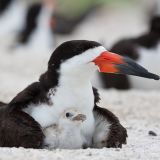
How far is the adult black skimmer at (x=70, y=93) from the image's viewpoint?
5395 mm

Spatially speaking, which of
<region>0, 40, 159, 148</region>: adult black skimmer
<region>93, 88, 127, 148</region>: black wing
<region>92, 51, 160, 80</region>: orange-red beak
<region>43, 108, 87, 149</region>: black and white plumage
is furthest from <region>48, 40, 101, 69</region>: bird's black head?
<region>93, 88, 127, 148</region>: black wing

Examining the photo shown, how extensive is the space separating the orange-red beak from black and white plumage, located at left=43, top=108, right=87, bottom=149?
1.30 feet

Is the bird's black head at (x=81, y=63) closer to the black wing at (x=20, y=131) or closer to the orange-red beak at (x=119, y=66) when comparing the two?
the orange-red beak at (x=119, y=66)

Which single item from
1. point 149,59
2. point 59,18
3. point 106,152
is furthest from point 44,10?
point 106,152

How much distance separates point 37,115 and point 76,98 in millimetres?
307

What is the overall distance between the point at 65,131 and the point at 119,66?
2.04ft

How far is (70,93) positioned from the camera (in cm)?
541

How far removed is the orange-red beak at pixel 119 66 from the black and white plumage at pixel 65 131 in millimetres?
396

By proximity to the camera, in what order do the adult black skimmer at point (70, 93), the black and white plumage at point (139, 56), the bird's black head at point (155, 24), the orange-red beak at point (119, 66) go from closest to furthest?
the adult black skimmer at point (70, 93) → the orange-red beak at point (119, 66) → the black and white plumage at point (139, 56) → the bird's black head at point (155, 24)

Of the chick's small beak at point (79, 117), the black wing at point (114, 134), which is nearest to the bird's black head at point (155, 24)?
the black wing at point (114, 134)

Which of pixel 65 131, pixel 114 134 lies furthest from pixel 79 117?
pixel 114 134

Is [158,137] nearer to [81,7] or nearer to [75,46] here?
[75,46]

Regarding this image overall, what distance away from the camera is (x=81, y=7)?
2200 cm

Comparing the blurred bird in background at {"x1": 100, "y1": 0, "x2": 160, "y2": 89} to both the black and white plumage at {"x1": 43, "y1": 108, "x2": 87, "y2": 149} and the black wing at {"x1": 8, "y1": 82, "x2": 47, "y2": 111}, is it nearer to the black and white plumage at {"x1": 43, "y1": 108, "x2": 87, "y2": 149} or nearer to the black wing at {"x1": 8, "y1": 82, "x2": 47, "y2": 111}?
the black wing at {"x1": 8, "y1": 82, "x2": 47, "y2": 111}
